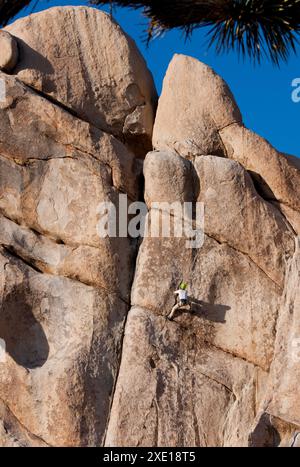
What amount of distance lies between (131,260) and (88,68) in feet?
9.08

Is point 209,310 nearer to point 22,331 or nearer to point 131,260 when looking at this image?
point 131,260

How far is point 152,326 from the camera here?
501 inches

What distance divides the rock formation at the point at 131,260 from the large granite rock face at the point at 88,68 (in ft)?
0.06

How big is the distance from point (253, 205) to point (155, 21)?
367 centimetres

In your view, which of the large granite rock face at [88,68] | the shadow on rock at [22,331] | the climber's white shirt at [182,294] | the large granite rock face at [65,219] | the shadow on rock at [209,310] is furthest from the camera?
the large granite rock face at [88,68]

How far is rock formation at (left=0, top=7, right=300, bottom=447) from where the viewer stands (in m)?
12.3

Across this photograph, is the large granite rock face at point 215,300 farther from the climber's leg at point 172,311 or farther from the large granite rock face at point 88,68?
the large granite rock face at point 88,68

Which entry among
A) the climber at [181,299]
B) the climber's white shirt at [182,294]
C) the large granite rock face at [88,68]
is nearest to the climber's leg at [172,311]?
the climber at [181,299]

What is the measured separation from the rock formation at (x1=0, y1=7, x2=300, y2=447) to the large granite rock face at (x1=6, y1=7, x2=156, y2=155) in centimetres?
2

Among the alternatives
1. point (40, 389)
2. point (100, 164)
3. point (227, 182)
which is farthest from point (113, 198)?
point (40, 389)

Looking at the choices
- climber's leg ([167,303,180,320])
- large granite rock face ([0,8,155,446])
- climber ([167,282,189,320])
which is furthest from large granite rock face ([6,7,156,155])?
climber's leg ([167,303,180,320])

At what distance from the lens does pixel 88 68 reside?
1436 centimetres

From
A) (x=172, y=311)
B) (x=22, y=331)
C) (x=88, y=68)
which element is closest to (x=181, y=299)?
(x=172, y=311)

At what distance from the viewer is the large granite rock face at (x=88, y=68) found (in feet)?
46.4
